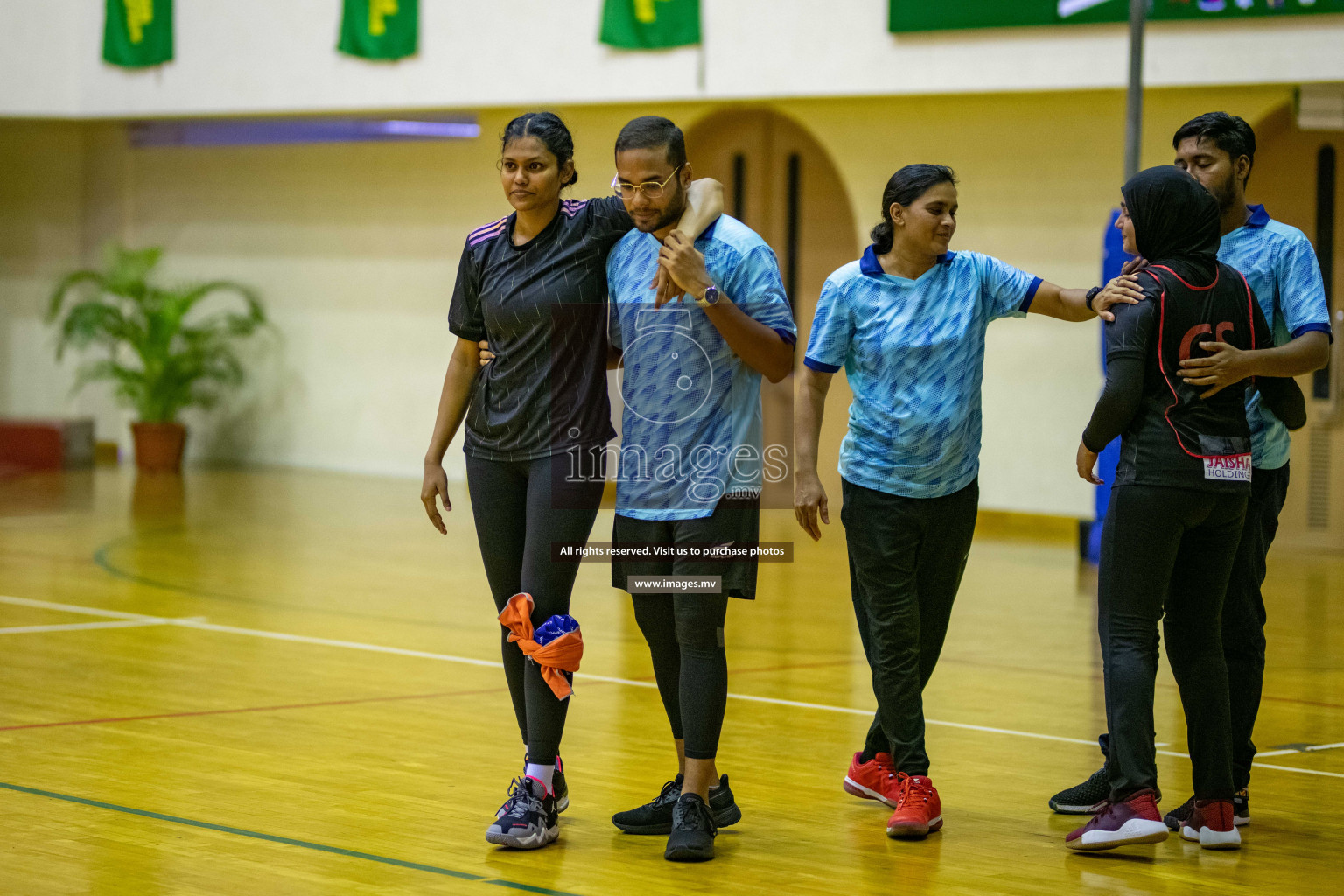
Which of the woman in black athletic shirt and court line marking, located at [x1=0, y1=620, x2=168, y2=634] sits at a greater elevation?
the woman in black athletic shirt

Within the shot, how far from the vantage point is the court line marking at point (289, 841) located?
3657 millimetres

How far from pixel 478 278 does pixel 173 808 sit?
1.59 meters

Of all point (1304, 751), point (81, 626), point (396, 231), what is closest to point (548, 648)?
point (1304, 751)

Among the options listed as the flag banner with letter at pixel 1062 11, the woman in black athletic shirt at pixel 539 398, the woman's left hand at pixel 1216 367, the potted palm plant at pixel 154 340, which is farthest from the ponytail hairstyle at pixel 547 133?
the potted palm plant at pixel 154 340

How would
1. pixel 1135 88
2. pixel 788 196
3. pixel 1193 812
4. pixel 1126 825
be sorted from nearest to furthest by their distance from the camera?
pixel 1126 825 → pixel 1193 812 → pixel 1135 88 → pixel 788 196

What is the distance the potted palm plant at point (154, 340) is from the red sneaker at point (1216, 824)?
12104mm

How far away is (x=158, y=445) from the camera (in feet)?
48.0

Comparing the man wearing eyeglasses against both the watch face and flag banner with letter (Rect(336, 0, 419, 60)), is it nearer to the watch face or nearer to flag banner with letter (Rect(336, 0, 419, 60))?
the watch face

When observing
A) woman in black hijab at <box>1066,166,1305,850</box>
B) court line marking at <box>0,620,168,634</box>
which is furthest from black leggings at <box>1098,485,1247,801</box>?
court line marking at <box>0,620,168,634</box>

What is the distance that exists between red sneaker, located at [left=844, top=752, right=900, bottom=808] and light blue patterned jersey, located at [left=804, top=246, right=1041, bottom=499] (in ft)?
2.59

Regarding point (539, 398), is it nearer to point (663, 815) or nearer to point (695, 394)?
point (695, 394)

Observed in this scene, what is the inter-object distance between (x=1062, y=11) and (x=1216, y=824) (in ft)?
25.0

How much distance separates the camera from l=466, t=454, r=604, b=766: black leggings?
158 inches

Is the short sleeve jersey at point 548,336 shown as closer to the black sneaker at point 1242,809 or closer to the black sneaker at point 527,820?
the black sneaker at point 527,820
